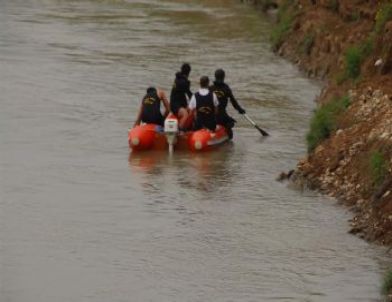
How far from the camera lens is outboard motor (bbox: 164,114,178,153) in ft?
71.0

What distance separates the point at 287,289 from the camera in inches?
577

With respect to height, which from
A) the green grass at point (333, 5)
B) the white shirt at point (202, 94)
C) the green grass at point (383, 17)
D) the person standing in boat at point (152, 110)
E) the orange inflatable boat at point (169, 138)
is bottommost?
the orange inflatable boat at point (169, 138)

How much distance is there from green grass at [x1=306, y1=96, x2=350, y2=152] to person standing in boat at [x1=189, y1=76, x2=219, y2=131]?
191cm

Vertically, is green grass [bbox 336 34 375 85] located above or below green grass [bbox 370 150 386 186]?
above

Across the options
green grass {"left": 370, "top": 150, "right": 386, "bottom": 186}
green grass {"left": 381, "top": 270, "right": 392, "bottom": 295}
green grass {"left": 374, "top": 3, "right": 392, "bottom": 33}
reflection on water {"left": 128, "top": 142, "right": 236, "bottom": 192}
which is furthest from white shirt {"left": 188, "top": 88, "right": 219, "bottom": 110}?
green grass {"left": 381, "top": 270, "right": 392, "bottom": 295}

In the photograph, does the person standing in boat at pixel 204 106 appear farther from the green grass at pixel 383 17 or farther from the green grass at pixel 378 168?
the green grass at pixel 378 168

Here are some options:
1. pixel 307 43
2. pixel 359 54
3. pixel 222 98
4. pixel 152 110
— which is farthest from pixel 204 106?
pixel 307 43

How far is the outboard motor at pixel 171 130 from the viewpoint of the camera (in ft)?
71.0

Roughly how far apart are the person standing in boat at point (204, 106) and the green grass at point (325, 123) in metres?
1.91

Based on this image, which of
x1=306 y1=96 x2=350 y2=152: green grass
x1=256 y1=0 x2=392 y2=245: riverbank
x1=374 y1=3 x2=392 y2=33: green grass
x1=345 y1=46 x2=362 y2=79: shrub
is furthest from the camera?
x1=374 y1=3 x2=392 y2=33: green grass

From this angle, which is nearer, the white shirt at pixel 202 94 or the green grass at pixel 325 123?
the green grass at pixel 325 123

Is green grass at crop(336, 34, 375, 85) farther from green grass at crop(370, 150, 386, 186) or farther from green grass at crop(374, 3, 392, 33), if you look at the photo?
green grass at crop(370, 150, 386, 186)

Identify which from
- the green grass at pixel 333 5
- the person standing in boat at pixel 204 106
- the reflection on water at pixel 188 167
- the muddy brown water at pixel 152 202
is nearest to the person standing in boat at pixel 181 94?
the person standing in boat at pixel 204 106

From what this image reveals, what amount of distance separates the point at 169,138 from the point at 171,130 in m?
0.25
